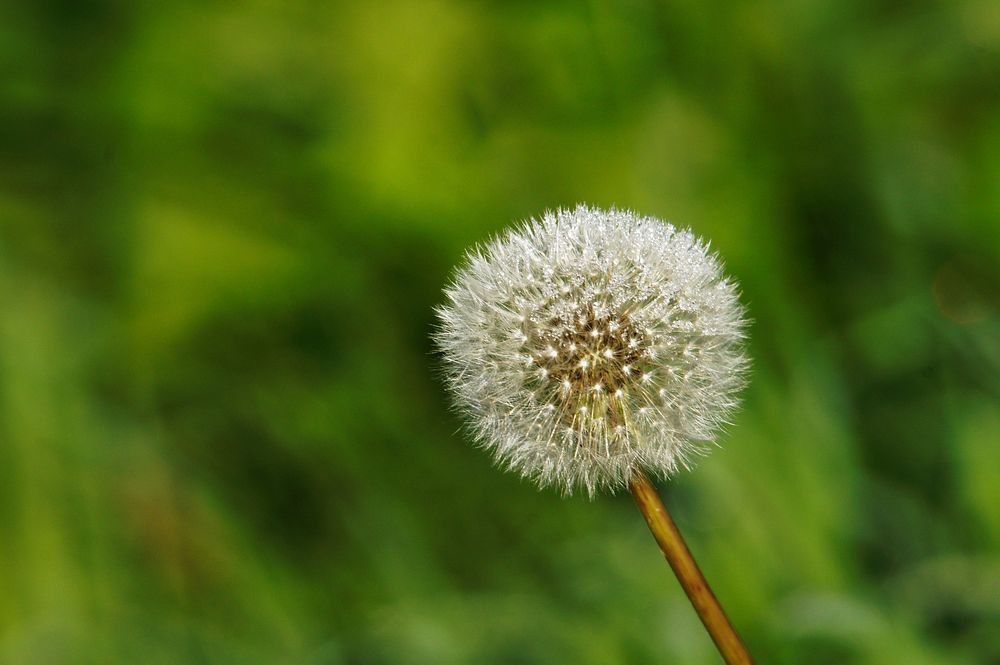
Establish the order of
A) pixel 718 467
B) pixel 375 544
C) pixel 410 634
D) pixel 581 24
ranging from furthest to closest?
1. pixel 581 24
2. pixel 375 544
3. pixel 718 467
4. pixel 410 634

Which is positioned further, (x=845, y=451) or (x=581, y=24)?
(x=581, y=24)

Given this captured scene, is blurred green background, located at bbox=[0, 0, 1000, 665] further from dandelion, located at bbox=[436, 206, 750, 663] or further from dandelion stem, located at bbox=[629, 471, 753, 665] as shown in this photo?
dandelion stem, located at bbox=[629, 471, 753, 665]

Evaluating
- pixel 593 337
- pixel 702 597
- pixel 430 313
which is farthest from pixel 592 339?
pixel 430 313

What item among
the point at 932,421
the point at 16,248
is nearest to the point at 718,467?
the point at 932,421

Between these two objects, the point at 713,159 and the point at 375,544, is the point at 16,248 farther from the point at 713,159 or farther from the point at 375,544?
the point at 713,159

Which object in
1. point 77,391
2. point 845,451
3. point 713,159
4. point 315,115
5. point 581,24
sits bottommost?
point 845,451

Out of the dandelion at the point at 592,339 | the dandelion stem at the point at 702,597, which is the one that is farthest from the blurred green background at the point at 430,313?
the dandelion stem at the point at 702,597
